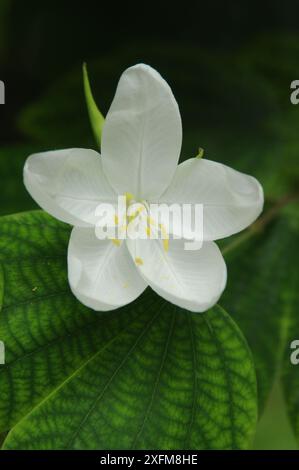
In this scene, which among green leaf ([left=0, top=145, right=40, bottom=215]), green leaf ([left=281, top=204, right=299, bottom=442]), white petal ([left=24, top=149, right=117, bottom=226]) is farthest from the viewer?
green leaf ([left=0, top=145, right=40, bottom=215])

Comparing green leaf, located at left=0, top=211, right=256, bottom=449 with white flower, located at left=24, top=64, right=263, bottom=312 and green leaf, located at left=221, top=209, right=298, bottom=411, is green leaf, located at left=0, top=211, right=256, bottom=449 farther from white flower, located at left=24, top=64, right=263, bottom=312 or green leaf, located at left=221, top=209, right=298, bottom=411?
green leaf, located at left=221, top=209, right=298, bottom=411

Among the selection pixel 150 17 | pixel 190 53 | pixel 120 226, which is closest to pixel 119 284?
pixel 120 226

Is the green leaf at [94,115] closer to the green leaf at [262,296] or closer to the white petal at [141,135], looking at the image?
the white petal at [141,135]

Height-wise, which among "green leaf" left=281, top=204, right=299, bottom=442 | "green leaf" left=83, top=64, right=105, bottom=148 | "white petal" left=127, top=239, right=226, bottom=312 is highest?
"green leaf" left=83, top=64, right=105, bottom=148

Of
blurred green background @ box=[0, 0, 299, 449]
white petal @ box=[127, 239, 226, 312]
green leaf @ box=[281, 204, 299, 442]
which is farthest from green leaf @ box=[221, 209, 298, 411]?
white petal @ box=[127, 239, 226, 312]

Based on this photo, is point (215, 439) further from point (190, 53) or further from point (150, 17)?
point (150, 17)

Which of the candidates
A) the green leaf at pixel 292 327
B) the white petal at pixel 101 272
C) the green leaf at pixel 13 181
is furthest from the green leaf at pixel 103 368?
the green leaf at pixel 13 181

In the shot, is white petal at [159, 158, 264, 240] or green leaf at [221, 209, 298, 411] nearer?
white petal at [159, 158, 264, 240]
